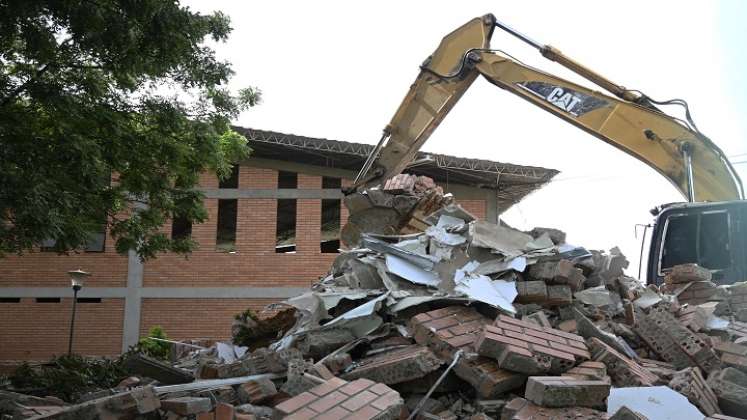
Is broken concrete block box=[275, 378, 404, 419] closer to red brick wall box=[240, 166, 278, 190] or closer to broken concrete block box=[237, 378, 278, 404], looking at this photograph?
broken concrete block box=[237, 378, 278, 404]

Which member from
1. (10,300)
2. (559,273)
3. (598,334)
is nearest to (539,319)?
(598,334)

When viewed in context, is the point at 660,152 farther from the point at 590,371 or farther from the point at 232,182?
the point at 232,182

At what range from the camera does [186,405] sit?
4738 mm

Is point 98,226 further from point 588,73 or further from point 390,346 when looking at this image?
point 588,73

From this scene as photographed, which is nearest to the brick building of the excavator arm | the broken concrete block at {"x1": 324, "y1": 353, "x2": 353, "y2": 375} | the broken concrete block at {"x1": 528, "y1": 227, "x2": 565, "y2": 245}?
the excavator arm

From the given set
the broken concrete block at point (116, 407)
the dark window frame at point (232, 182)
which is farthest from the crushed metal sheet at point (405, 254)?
the dark window frame at point (232, 182)

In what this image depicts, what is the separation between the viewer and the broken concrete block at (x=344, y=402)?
422 centimetres

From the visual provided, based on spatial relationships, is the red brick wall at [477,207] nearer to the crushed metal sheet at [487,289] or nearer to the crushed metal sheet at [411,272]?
the crushed metal sheet at [411,272]

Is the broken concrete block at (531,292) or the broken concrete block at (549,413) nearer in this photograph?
the broken concrete block at (549,413)

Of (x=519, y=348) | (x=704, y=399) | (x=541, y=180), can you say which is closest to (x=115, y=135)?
(x=519, y=348)

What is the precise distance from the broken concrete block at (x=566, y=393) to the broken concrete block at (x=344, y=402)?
0.94 meters

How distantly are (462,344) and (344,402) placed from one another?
1348 mm

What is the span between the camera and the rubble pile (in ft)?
15.1

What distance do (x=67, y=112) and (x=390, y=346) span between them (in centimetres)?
455
